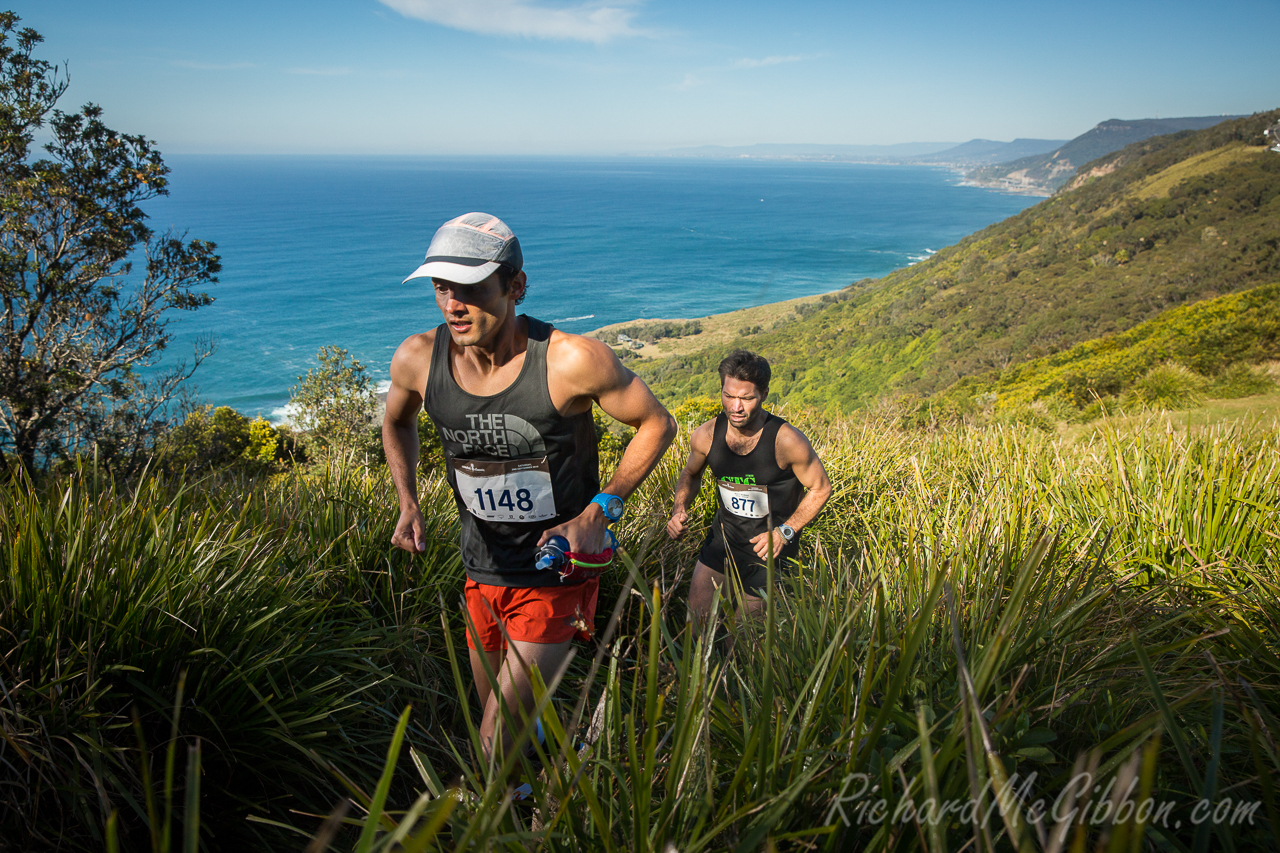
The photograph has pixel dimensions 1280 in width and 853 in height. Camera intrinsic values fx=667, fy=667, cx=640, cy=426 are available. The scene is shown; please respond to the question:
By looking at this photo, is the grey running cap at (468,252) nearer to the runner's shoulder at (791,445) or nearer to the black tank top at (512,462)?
the black tank top at (512,462)

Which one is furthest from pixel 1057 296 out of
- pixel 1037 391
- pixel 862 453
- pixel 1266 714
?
pixel 1266 714

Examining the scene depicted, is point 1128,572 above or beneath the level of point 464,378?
beneath

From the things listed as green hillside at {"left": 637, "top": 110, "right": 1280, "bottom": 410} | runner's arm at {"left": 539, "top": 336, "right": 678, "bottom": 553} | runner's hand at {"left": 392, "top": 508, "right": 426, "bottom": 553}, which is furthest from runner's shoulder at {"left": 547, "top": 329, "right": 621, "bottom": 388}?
green hillside at {"left": 637, "top": 110, "right": 1280, "bottom": 410}

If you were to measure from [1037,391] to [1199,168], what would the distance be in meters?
74.8

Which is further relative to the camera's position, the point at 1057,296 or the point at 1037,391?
the point at 1057,296

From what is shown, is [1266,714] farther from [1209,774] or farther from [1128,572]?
[1128,572]

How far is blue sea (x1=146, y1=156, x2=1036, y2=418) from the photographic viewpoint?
7544 centimetres

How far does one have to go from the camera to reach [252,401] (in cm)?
5791

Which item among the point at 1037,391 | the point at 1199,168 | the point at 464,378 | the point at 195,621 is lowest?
the point at 1037,391

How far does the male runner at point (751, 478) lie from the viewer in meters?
3.72

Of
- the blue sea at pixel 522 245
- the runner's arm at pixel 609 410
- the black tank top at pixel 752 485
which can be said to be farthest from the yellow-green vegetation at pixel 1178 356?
the blue sea at pixel 522 245

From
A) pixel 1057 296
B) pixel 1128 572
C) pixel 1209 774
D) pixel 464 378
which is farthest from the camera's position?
pixel 1057 296

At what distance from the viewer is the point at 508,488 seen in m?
2.69

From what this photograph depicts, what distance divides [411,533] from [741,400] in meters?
1.87
